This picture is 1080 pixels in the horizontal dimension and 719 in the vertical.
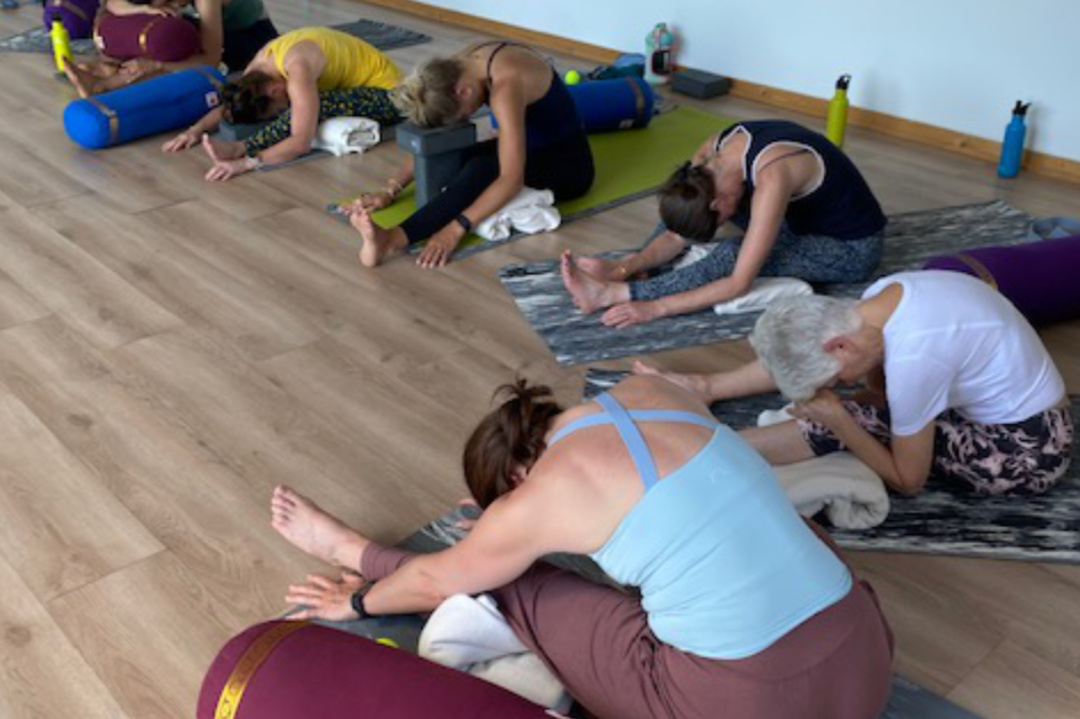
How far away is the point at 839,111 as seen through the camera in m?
4.12

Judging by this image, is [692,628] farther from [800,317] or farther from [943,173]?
[943,173]

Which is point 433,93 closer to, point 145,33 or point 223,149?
point 223,149

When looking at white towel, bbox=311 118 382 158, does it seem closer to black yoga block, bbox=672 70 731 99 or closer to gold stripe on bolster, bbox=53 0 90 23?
black yoga block, bbox=672 70 731 99

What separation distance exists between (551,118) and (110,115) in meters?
1.89

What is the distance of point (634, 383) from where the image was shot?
1.49m

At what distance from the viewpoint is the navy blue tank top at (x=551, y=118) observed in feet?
11.4

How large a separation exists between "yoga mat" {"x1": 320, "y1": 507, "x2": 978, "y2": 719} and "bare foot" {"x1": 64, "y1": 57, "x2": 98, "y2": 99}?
11.1ft

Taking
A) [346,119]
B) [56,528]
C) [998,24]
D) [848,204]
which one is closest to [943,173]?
[998,24]

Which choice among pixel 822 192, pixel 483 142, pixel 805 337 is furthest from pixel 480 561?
pixel 483 142

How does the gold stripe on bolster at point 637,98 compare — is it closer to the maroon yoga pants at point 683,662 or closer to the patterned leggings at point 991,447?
the patterned leggings at point 991,447

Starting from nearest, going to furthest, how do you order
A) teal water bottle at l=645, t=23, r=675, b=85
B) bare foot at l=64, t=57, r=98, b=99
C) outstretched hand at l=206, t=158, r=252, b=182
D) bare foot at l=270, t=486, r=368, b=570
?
1. bare foot at l=270, t=486, r=368, b=570
2. outstretched hand at l=206, t=158, r=252, b=182
3. bare foot at l=64, t=57, r=98, b=99
4. teal water bottle at l=645, t=23, r=675, b=85

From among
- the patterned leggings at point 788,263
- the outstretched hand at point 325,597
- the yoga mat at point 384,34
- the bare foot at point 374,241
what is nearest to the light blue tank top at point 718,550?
the outstretched hand at point 325,597

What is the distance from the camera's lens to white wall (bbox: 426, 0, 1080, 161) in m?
3.84

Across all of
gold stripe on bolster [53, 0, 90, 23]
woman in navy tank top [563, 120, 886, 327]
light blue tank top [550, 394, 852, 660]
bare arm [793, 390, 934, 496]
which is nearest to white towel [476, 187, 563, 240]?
woman in navy tank top [563, 120, 886, 327]
